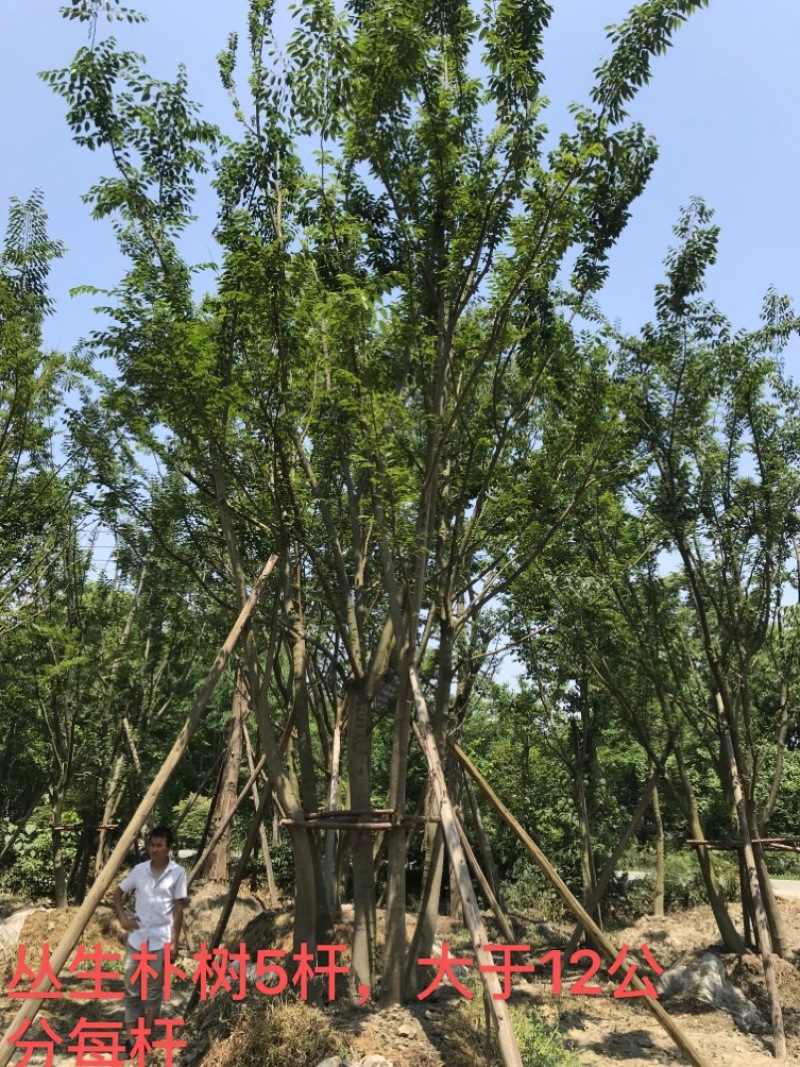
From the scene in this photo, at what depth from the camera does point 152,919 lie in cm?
494

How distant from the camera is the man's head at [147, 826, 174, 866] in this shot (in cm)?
494

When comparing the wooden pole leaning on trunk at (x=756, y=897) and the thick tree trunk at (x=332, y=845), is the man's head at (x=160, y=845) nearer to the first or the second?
the thick tree trunk at (x=332, y=845)

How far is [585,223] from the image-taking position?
6.55 m

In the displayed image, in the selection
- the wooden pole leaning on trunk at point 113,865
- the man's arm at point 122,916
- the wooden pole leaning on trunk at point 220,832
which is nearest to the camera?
the wooden pole leaning on trunk at point 113,865

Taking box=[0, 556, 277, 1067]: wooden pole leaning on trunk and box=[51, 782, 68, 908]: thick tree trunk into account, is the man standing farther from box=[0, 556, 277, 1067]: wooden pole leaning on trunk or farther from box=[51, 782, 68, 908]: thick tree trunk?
box=[51, 782, 68, 908]: thick tree trunk

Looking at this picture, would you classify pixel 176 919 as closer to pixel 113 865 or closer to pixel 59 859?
pixel 113 865

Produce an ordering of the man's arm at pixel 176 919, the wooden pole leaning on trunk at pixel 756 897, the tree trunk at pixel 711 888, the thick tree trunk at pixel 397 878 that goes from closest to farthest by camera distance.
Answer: the man's arm at pixel 176 919 → the thick tree trunk at pixel 397 878 → the wooden pole leaning on trunk at pixel 756 897 → the tree trunk at pixel 711 888

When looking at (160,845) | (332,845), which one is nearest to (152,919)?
(160,845)

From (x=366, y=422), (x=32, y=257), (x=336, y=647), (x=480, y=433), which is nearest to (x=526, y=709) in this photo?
(x=336, y=647)

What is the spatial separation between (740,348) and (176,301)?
603cm

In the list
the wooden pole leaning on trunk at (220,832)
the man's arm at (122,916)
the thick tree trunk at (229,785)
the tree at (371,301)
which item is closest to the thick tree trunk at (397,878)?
the tree at (371,301)

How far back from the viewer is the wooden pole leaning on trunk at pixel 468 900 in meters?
4.42

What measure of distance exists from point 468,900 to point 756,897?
478cm

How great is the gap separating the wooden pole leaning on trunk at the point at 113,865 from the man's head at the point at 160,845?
13 cm
